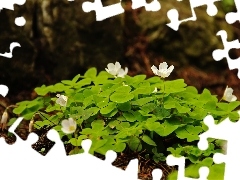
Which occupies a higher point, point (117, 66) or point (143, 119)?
point (117, 66)

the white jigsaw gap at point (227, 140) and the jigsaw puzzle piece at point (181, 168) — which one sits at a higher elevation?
the white jigsaw gap at point (227, 140)

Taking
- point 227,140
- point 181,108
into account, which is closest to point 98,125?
point 181,108

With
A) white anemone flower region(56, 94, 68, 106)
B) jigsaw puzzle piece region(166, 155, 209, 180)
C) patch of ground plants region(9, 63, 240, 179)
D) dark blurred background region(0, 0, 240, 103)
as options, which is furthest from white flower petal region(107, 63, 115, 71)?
→ dark blurred background region(0, 0, 240, 103)

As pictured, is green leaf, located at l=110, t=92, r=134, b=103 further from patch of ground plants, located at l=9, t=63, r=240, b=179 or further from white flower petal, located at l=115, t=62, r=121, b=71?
white flower petal, located at l=115, t=62, r=121, b=71

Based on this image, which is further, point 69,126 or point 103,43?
point 103,43

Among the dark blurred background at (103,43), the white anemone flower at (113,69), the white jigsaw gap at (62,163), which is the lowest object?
the white jigsaw gap at (62,163)

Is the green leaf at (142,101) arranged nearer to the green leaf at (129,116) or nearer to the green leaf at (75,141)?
the green leaf at (129,116)

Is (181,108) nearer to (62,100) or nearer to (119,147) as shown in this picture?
(119,147)

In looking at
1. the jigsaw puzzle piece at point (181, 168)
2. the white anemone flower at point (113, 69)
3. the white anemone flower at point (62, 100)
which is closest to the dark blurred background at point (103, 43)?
the white anemone flower at point (113, 69)
